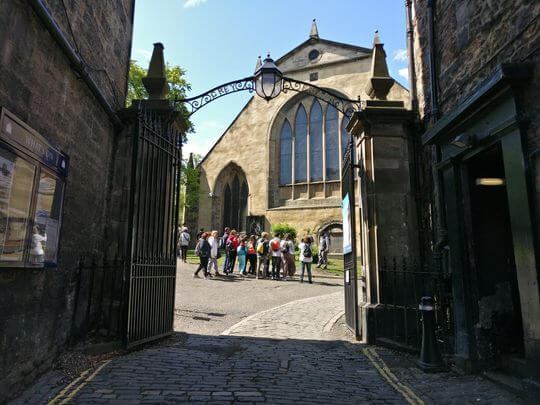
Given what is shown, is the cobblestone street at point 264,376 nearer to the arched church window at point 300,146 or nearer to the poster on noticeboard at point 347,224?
the poster on noticeboard at point 347,224

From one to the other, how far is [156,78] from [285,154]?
20251mm

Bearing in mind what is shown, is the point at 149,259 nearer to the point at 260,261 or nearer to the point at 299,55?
the point at 260,261

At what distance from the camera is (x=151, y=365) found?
205 inches

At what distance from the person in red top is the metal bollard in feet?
37.0

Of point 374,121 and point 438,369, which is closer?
point 438,369

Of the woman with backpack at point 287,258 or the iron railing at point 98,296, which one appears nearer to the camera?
the iron railing at point 98,296

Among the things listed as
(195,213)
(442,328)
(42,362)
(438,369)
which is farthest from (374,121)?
(195,213)

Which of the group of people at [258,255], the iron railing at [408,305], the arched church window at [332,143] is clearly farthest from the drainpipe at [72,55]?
the arched church window at [332,143]

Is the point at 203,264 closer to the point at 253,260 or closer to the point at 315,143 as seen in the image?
the point at 253,260

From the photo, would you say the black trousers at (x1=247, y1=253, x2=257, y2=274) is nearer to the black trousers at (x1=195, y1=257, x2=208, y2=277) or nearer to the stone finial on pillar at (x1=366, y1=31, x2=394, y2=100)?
the black trousers at (x1=195, y1=257, x2=208, y2=277)

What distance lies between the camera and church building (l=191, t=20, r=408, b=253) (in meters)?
25.8

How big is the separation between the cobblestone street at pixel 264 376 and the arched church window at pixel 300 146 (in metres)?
19.9

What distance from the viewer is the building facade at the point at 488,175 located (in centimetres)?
423

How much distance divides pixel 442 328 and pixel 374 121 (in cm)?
352
